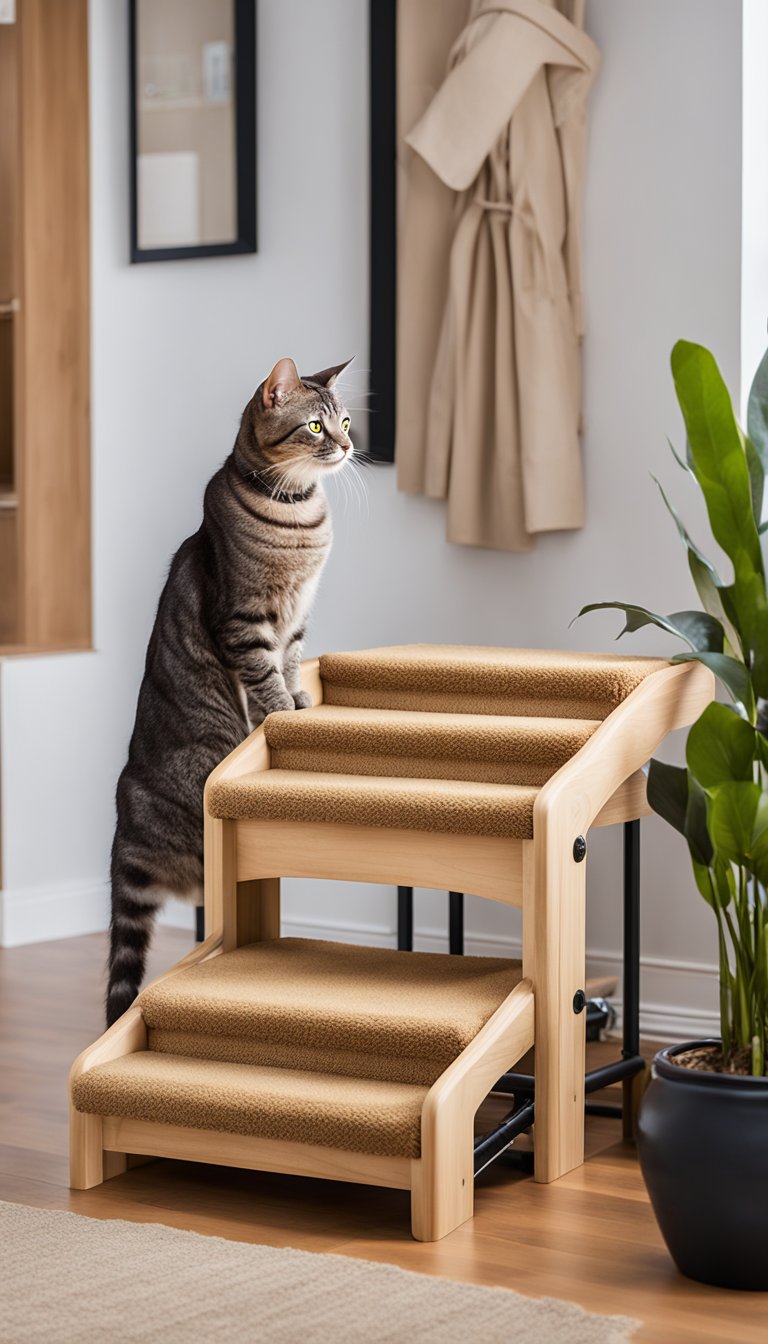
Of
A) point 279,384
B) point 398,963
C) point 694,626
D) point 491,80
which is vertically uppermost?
point 491,80

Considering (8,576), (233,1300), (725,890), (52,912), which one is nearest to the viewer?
(233,1300)

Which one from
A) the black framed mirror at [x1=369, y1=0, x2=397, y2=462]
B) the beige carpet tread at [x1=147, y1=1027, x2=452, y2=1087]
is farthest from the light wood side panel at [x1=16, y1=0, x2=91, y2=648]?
the beige carpet tread at [x1=147, y1=1027, x2=452, y2=1087]

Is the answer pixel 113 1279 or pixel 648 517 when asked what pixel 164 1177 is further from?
pixel 648 517

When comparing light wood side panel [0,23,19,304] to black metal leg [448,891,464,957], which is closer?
black metal leg [448,891,464,957]

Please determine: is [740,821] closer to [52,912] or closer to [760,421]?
[760,421]

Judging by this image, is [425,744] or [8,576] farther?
[8,576]

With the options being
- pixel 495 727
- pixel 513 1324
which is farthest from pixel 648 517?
pixel 513 1324

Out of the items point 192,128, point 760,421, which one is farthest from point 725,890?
point 192,128

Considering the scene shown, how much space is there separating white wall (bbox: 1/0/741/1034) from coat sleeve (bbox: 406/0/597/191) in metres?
0.13

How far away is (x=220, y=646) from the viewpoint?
312 centimetres

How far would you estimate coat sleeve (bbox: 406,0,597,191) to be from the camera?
11.8ft

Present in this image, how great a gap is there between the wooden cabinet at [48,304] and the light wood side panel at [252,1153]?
6.98ft

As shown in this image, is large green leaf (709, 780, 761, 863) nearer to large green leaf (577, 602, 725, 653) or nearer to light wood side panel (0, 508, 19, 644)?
large green leaf (577, 602, 725, 653)

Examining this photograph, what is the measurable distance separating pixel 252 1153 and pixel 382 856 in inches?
20.5
